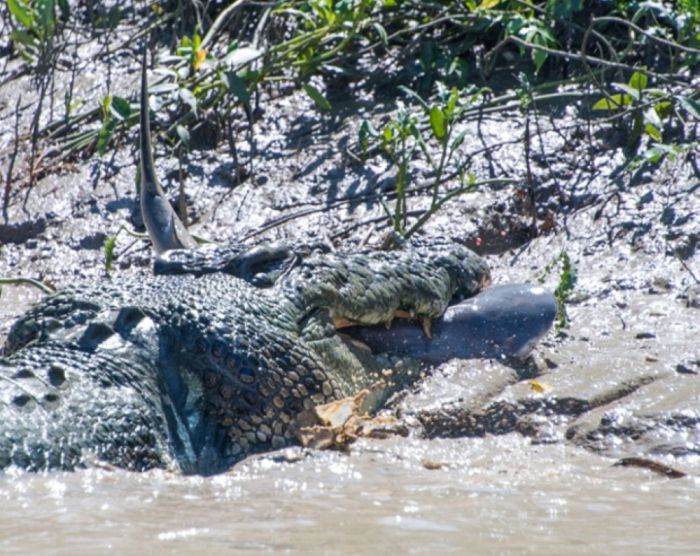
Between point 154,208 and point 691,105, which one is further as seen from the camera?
point 691,105

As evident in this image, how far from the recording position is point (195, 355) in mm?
3627

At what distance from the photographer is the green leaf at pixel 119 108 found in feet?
20.1

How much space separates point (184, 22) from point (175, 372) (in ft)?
13.2

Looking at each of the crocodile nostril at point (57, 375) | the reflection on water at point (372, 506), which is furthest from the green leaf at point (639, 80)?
the crocodile nostril at point (57, 375)

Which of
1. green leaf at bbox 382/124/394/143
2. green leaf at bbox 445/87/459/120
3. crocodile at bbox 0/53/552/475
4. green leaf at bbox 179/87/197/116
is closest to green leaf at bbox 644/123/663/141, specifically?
green leaf at bbox 445/87/459/120

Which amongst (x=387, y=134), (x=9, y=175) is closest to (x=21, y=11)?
(x=9, y=175)

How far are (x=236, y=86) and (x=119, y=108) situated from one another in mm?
556

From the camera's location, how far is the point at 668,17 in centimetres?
598

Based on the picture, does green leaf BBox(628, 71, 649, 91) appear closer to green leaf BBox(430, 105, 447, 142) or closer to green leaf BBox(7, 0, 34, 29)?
green leaf BBox(430, 105, 447, 142)

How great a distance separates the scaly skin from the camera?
133 inches

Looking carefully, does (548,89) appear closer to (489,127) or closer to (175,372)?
(489,127)

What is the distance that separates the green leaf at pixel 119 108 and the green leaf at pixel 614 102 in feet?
7.06

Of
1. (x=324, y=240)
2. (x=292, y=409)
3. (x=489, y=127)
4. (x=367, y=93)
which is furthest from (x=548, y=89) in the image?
(x=292, y=409)

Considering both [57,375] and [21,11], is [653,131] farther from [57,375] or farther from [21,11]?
[57,375]
